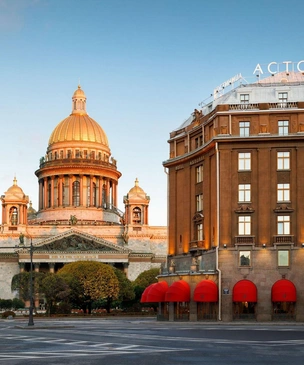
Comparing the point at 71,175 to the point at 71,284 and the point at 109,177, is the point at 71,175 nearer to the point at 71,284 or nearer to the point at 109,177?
the point at 109,177

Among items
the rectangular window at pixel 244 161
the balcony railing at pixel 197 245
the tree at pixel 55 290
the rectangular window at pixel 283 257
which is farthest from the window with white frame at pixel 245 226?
the tree at pixel 55 290

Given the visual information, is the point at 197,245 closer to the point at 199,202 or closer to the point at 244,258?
the point at 199,202

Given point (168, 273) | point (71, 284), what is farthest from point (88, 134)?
point (168, 273)

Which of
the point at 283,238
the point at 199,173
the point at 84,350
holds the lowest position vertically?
the point at 84,350

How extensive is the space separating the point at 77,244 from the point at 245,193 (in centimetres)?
8717

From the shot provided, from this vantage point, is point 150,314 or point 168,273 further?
point 150,314

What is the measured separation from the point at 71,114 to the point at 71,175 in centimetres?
1578

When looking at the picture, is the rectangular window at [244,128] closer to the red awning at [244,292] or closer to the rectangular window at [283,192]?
the rectangular window at [283,192]

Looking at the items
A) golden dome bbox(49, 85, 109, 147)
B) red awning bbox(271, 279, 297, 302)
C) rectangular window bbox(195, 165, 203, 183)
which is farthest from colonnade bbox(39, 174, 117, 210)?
red awning bbox(271, 279, 297, 302)

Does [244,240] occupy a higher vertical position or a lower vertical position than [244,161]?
lower

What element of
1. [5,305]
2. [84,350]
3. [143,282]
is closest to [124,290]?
[143,282]

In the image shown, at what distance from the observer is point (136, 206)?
16375 centimetres

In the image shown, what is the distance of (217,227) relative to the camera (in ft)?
242

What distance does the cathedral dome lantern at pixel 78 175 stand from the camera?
566ft
